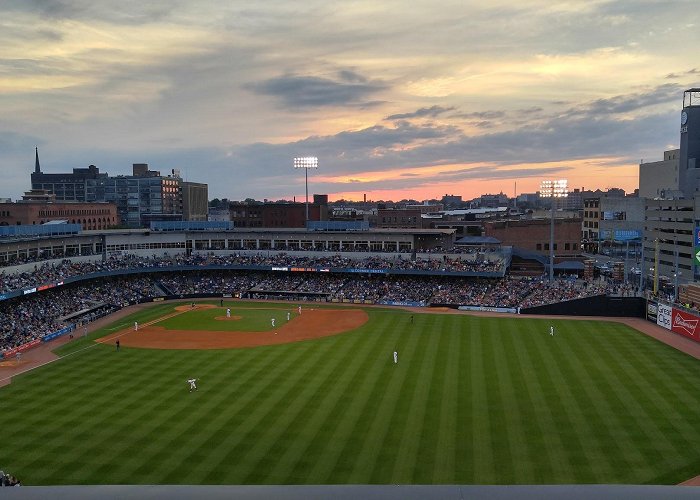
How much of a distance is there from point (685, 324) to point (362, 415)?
34375 millimetres

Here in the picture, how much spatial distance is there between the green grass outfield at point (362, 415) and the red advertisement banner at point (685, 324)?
4894mm

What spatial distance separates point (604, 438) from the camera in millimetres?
25969

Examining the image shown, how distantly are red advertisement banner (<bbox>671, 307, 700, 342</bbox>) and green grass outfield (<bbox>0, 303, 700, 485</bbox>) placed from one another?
4.89m

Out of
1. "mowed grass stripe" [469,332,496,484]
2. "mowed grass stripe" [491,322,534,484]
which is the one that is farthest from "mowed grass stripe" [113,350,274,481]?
"mowed grass stripe" [491,322,534,484]

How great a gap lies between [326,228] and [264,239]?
974 cm

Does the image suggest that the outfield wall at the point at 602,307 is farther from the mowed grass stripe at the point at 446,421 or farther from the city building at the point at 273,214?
the city building at the point at 273,214

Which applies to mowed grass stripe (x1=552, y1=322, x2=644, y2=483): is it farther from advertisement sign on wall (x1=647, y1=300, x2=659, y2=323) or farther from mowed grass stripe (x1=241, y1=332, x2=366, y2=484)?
advertisement sign on wall (x1=647, y1=300, x2=659, y2=323)

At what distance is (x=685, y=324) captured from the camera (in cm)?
4834

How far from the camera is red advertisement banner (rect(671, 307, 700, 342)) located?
153ft

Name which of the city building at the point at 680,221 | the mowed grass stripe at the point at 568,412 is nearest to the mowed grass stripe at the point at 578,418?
the mowed grass stripe at the point at 568,412

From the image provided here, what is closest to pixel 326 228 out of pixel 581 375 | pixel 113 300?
pixel 113 300

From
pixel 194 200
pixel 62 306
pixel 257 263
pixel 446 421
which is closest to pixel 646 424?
pixel 446 421

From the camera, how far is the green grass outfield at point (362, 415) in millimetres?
23078

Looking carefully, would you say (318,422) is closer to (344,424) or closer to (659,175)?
(344,424)
